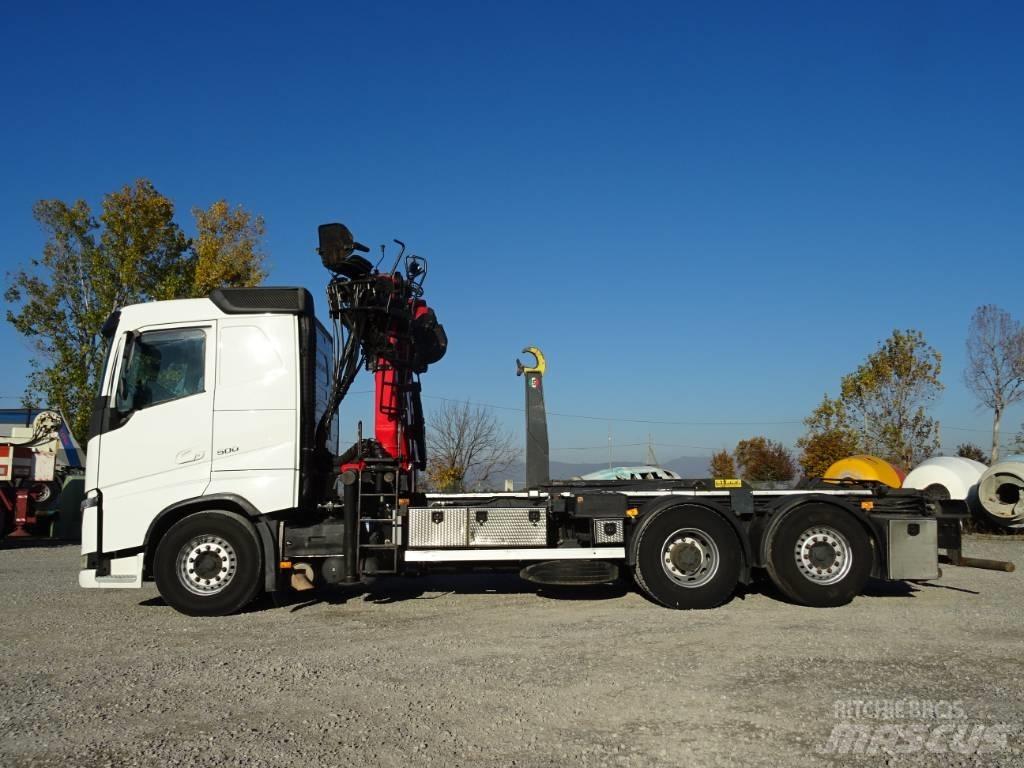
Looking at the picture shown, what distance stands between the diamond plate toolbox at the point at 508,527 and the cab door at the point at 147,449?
302 cm

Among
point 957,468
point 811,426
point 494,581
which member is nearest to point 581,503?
point 494,581

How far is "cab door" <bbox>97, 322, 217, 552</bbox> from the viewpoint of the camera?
8875mm

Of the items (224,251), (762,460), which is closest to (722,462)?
(762,460)

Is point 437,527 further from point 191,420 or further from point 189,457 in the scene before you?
point 191,420

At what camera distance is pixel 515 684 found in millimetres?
6008

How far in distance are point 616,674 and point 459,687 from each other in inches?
47.6

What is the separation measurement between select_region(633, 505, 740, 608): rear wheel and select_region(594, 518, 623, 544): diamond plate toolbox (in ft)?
1.00

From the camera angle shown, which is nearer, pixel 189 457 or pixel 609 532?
pixel 189 457

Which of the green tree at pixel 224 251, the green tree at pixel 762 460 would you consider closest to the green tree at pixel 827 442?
the green tree at pixel 762 460

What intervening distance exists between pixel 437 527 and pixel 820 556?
4.36m

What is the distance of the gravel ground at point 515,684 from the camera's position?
4.66 m

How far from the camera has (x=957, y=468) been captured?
2116 centimetres

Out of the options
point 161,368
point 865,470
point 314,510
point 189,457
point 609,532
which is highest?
point 161,368

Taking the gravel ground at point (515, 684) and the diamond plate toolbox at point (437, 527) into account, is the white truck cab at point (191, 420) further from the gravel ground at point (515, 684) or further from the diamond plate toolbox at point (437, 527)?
the diamond plate toolbox at point (437, 527)
